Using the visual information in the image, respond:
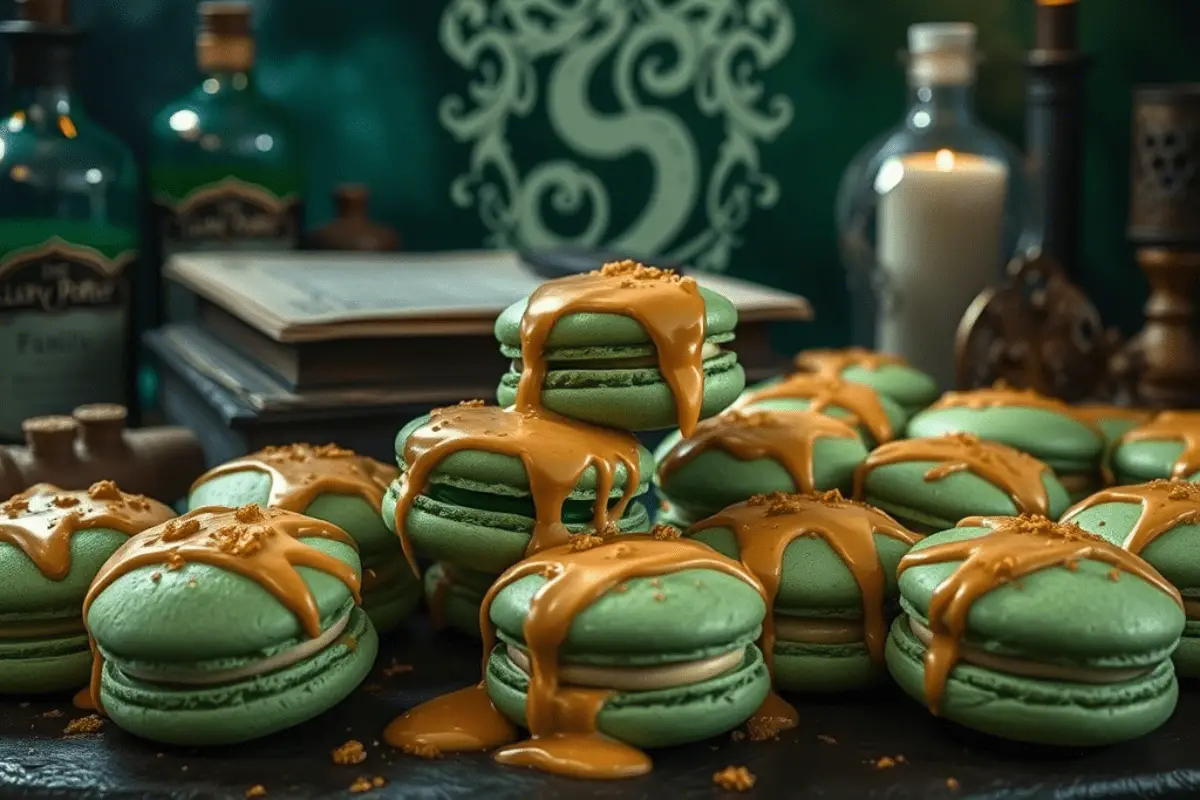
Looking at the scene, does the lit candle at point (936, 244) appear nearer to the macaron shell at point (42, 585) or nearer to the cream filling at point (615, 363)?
the cream filling at point (615, 363)

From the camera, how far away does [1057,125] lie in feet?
5.83

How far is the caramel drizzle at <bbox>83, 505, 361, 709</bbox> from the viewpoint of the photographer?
94 centimetres

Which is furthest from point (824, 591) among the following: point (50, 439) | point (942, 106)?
point (942, 106)

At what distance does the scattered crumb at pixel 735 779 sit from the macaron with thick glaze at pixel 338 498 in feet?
1.14

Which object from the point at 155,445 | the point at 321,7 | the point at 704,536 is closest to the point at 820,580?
the point at 704,536

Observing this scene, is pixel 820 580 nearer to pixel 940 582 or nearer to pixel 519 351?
pixel 940 582

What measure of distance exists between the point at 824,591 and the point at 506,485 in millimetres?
232

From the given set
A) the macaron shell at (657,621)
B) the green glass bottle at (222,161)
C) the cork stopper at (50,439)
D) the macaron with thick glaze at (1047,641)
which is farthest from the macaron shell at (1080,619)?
the green glass bottle at (222,161)

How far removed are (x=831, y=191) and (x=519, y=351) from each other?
109 centimetres

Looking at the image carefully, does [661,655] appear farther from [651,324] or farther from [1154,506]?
[1154,506]

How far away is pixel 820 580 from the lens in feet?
3.36

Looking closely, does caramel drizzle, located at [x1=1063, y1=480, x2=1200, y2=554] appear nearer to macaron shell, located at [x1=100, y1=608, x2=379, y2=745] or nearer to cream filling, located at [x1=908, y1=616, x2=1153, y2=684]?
cream filling, located at [x1=908, y1=616, x2=1153, y2=684]

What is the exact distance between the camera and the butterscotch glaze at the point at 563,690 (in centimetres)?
91

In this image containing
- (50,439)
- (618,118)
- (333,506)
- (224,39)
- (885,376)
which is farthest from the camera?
(618,118)
